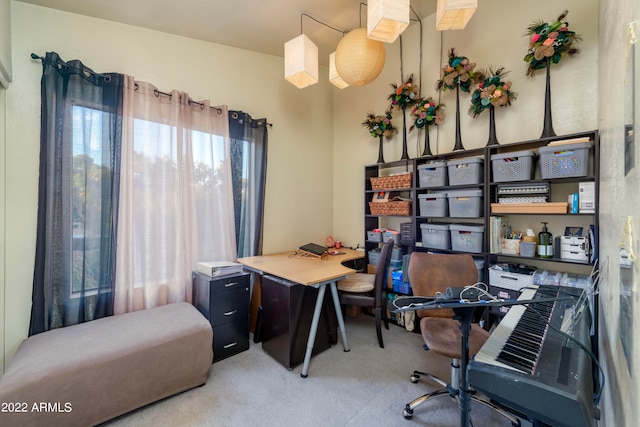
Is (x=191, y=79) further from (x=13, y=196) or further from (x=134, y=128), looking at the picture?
(x=13, y=196)

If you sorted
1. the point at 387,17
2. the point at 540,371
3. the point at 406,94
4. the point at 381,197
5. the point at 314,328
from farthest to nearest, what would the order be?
the point at 381,197, the point at 406,94, the point at 314,328, the point at 387,17, the point at 540,371

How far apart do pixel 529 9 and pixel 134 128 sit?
349 cm

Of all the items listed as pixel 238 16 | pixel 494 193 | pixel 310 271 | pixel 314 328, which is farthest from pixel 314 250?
pixel 238 16

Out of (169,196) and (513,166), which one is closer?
(513,166)

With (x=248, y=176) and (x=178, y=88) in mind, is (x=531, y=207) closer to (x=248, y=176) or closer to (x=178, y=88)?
(x=248, y=176)

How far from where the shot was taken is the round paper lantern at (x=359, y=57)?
1807 mm

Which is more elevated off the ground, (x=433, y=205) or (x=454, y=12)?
(x=454, y=12)

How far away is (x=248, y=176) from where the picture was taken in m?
2.89

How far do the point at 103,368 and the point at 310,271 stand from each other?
4.67 ft

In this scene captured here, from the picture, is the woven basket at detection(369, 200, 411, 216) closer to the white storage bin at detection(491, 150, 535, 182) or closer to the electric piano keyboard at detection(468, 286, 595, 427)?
the white storage bin at detection(491, 150, 535, 182)

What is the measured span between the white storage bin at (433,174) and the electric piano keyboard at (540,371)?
1574 millimetres

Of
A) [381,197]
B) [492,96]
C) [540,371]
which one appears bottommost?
[540,371]

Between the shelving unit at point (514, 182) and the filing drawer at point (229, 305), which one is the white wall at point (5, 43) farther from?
the shelving unit at point (514, 182)

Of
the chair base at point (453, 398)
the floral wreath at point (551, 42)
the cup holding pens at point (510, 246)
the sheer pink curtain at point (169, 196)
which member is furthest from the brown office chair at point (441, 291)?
the sheer pink curtain at point (169, 196)
